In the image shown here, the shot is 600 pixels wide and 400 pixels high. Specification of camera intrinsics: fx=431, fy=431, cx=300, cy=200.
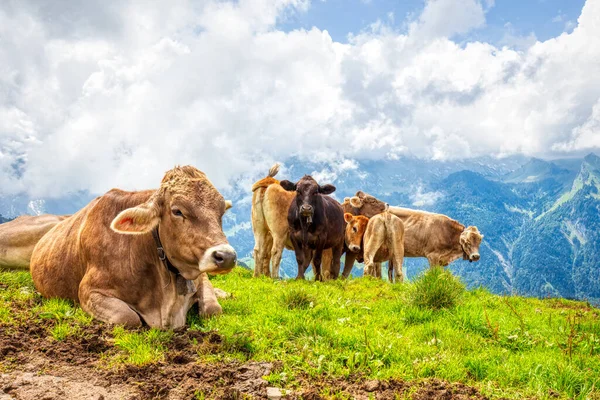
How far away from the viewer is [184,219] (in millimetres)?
5613

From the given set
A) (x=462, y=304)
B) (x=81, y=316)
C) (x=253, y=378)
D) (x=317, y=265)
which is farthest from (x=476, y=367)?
(x=317, y=265)

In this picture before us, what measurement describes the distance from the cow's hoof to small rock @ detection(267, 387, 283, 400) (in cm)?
265

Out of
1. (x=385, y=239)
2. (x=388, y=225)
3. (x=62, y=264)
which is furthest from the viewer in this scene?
(x=385, y=239)

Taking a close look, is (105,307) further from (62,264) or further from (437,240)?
(437,240)

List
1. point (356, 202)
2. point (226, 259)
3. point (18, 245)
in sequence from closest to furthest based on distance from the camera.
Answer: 1. point (226, 259)
2. point (18, 245)
3. point (356, 202)

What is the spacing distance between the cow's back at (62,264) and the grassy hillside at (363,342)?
0.84ft

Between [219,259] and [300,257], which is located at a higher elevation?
[300,257]

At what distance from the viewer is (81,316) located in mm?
6027

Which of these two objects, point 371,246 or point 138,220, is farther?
point 371,246

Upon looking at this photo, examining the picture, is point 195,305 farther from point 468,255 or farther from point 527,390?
point 468,255

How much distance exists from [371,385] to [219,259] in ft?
7.18

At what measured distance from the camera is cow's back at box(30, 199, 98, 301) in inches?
268

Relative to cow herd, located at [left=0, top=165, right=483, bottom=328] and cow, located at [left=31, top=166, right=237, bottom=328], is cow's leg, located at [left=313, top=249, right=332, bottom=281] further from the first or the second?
cow, located at [left=31, top=166, right=237, bottom=328]

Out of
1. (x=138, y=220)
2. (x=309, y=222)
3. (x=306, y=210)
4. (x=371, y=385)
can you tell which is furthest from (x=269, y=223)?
(x=371, y=385)
